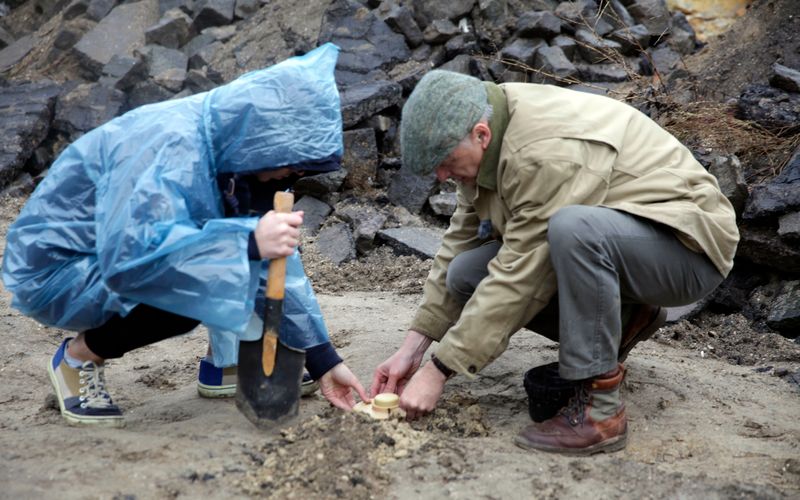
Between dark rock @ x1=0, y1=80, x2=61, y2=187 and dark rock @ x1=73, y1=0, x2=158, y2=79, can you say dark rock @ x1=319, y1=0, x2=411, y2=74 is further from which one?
dark rock @ x1=0, y1=80, x2=61, y2=187

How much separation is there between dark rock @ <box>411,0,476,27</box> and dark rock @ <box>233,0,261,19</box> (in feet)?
5.93

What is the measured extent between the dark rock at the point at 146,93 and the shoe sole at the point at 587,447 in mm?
6078

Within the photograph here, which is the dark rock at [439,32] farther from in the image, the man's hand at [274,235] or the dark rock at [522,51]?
the man's hand at [274,235]

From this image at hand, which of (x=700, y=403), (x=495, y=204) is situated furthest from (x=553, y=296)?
(x=700, y=403)

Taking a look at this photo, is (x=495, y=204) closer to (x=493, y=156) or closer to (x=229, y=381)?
(x=493, y=156)

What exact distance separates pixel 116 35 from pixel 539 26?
4.17 meters

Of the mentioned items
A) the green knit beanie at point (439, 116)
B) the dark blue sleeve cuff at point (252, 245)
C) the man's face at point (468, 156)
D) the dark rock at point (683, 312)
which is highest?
the green knit beanie at point (439, 116)

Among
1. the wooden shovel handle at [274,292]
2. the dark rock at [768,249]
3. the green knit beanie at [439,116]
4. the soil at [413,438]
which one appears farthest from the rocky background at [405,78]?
the wooden shovel handle at [274,292]

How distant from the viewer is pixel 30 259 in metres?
2.88

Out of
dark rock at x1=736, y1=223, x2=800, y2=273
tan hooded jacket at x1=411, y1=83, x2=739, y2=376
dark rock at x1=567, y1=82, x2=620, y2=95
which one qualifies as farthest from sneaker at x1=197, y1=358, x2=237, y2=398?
dark rock at x1=567, y1=82, x2=620, y2=95

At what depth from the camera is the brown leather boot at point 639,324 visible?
125 inches

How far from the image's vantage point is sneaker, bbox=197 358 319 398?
11.0ft

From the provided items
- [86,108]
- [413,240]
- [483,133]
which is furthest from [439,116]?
[86,108]

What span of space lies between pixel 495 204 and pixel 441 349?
1.78 ft
